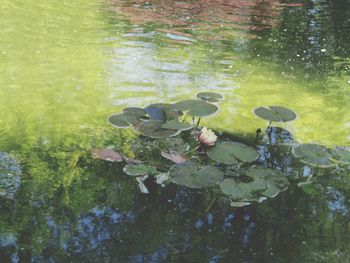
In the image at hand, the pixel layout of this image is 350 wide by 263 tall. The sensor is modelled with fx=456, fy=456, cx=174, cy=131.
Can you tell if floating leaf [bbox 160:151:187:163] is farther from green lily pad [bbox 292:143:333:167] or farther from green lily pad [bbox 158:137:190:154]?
green lily pad [bbox 292:143:333:167]

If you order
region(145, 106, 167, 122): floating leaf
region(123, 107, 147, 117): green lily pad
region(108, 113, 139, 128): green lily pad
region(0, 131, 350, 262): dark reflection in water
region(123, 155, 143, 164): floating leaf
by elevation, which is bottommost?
region(0, 131, 350, 262): dark reflection in water

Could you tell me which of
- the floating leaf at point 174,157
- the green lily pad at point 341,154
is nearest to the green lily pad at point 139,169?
the floating leaf at point 174,157

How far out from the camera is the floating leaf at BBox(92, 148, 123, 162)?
190 centimetres

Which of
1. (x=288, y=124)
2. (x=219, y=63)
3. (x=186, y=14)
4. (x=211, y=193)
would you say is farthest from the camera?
(x=186, y=14)

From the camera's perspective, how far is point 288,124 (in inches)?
93.9

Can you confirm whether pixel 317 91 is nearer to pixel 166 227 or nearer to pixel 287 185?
pixel 287 185

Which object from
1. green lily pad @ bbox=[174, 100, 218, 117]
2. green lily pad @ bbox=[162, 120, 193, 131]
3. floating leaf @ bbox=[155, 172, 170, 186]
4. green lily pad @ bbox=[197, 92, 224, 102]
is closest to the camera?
floating leaf @ bbox=[155, 172, 170, 186]

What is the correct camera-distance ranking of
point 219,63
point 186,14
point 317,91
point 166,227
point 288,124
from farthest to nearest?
1. point 186,14
2. point 219,63
3. point 317,91
4. point 288,124
5. point 166,227

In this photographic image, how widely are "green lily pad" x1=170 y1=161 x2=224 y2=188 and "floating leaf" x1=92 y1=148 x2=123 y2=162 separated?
0.83ft

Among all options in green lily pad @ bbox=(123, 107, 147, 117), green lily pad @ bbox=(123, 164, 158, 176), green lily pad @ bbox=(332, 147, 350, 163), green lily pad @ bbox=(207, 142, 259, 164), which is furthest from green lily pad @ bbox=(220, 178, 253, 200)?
green lily pad @ bbox=(123, 107, 147, 117)

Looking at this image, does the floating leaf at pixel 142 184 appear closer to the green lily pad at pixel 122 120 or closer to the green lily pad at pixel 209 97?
the green lily pad at pixel 122 120

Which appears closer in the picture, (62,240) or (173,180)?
(62,240)

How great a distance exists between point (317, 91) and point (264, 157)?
112 centimetres

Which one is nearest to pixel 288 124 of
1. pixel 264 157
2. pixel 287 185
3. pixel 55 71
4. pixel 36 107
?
pixel 264 157
